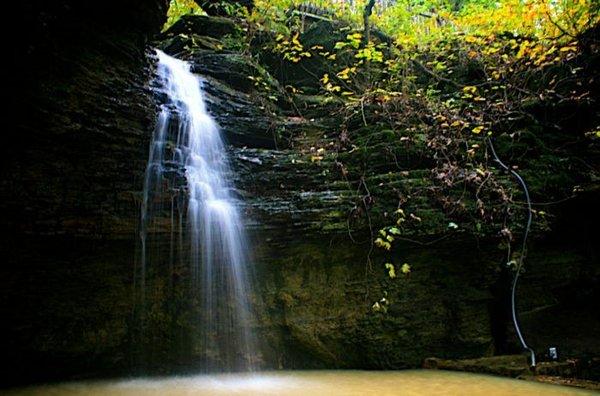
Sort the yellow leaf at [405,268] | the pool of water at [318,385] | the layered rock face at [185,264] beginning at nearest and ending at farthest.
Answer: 1. the pool of water at [318,385]
2. the layered rock face at [185,264]
3. the yellow leaf at [405,268]

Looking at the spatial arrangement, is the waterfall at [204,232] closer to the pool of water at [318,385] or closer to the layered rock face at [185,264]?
the layered rock face at [185,264]

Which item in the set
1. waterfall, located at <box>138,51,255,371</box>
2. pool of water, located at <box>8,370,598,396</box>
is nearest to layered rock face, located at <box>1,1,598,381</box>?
waterfall, located at <box>138,51,255,371</box>

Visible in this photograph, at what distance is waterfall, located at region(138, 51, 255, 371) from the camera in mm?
5328

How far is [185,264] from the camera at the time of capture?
5.59m

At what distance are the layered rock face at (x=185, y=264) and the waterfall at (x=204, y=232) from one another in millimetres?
146

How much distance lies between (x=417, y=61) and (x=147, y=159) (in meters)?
5.60

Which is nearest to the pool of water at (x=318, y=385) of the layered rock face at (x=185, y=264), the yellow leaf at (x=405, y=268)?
the layered rock face at (x=185, y=264)

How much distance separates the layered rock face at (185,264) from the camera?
5.05 metres

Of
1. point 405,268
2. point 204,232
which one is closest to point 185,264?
point 204,232

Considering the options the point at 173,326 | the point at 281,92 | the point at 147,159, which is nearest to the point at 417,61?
the point at 281,92

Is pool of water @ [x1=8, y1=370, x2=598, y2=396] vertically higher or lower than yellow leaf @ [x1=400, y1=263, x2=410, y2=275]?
lower

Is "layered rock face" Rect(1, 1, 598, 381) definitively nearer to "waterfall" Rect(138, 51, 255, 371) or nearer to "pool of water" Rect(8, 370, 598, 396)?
"waterfall" Rect(138, 51, 255, 371)

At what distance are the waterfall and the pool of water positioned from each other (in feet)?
1.78

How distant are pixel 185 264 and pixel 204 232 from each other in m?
0.58
